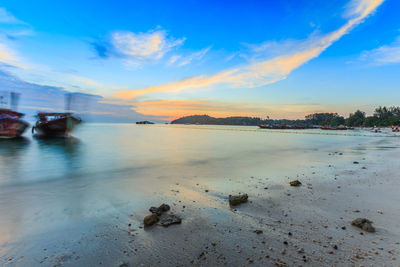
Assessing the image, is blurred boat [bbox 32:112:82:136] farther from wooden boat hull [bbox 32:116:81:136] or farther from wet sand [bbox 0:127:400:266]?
wet sand [bbox 0:127:400:266]

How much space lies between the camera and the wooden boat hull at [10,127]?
45.1m

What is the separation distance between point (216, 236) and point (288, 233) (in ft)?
5.78

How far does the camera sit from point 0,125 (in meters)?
44.5

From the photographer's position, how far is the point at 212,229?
5086 mm

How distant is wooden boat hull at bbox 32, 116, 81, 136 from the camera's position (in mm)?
50656

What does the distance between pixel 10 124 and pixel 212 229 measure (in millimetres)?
61968

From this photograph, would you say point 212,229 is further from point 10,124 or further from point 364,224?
point 10,124

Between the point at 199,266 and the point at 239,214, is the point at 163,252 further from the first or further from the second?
the point at 239,214

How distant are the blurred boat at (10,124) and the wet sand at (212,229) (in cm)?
5187

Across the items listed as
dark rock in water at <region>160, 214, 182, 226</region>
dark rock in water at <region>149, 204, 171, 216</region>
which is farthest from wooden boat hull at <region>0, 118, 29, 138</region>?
dark rock in water at <region>160, 214, 182, 226</region>

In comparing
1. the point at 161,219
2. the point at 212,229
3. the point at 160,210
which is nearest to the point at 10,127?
the point at 160,210

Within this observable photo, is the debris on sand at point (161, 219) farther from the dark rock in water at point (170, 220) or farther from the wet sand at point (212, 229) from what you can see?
the wet sand at point (212, 229)

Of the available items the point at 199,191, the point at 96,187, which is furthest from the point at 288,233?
the point at 96,187

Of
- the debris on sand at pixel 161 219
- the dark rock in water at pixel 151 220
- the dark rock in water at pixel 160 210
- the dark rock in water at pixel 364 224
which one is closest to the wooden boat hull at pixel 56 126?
the dark rock in water at pixel 160 210
